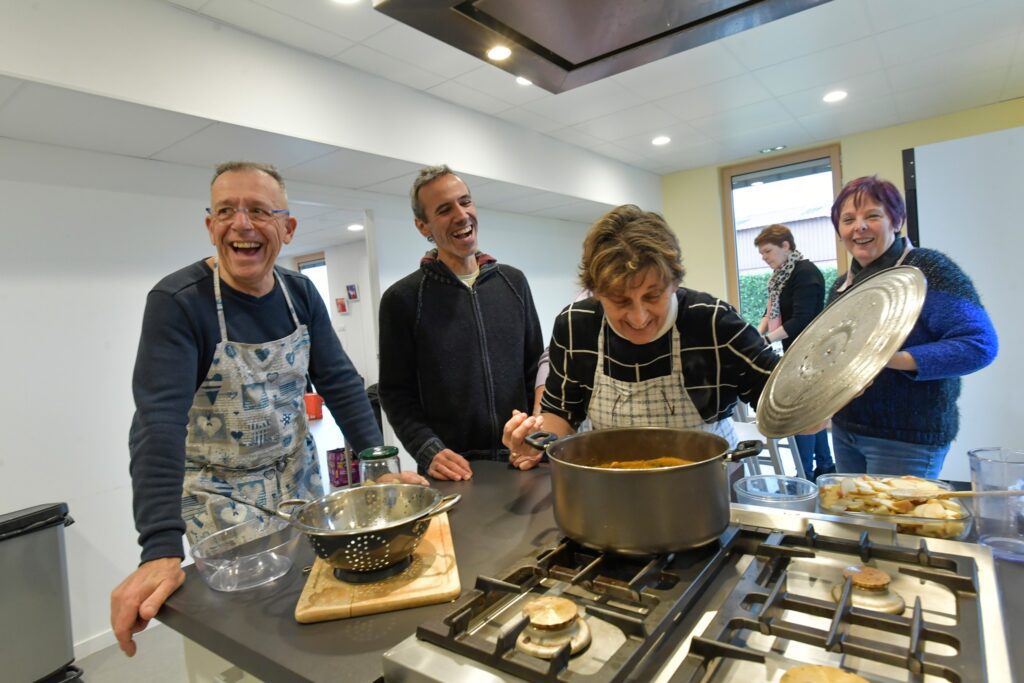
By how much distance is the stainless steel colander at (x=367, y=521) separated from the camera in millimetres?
679

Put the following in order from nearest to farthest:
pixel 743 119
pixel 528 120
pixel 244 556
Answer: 1. pixel 244 556
2. pixel 528 120
3. pixel 743 119

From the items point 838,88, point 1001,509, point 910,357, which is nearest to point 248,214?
point 1001,509

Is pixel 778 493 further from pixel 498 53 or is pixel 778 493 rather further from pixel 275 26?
pixel 275 26

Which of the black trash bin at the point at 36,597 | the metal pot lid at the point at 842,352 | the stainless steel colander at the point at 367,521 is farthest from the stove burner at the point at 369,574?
the black trash bin at the point at 36,597

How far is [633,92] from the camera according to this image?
3238 mm

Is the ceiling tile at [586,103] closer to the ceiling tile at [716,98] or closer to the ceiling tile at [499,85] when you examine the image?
the ceiling tile at [499,85]

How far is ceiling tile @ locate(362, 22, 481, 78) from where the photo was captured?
2.38 meters

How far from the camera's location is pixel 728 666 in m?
0.50

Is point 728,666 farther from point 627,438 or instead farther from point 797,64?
point 797,64

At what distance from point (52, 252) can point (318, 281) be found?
362cm

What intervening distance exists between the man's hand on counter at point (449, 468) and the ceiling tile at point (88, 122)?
1657 millimetres

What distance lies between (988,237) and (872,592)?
2563 mm

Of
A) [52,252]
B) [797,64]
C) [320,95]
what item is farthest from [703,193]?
[52,252]

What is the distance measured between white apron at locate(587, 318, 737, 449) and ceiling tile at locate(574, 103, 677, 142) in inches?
110
